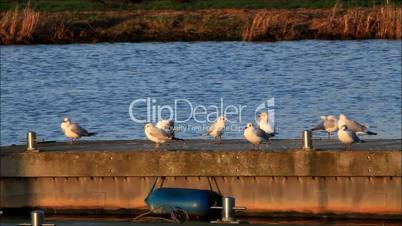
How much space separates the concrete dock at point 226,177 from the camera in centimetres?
2309

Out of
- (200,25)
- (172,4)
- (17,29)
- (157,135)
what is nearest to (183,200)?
(157,135)

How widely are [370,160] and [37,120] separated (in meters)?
18.3

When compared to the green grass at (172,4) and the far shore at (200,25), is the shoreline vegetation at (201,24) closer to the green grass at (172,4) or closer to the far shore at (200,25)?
the far shore at (200,25)

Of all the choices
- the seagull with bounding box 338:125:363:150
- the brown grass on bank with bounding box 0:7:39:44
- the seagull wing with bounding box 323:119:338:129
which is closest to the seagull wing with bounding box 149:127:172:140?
the seagull with bounding box 338:125:363:150

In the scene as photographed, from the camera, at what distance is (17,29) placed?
64250 mm

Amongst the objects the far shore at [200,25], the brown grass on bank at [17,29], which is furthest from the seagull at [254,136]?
the brown grass on bank at [17,29]

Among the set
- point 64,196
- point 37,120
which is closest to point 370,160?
point 64,196

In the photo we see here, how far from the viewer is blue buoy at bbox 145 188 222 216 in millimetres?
22891

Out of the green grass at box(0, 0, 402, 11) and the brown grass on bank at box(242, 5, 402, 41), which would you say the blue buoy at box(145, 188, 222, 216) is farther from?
the green grass at box(0, 0, 402, 11)

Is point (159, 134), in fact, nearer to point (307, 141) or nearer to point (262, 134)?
point (262, 134)

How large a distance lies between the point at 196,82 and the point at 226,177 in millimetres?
27972

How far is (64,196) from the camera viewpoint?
24266mm

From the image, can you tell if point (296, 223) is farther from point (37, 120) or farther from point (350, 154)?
point (37, 120)

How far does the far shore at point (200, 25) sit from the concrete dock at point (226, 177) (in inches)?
1493
